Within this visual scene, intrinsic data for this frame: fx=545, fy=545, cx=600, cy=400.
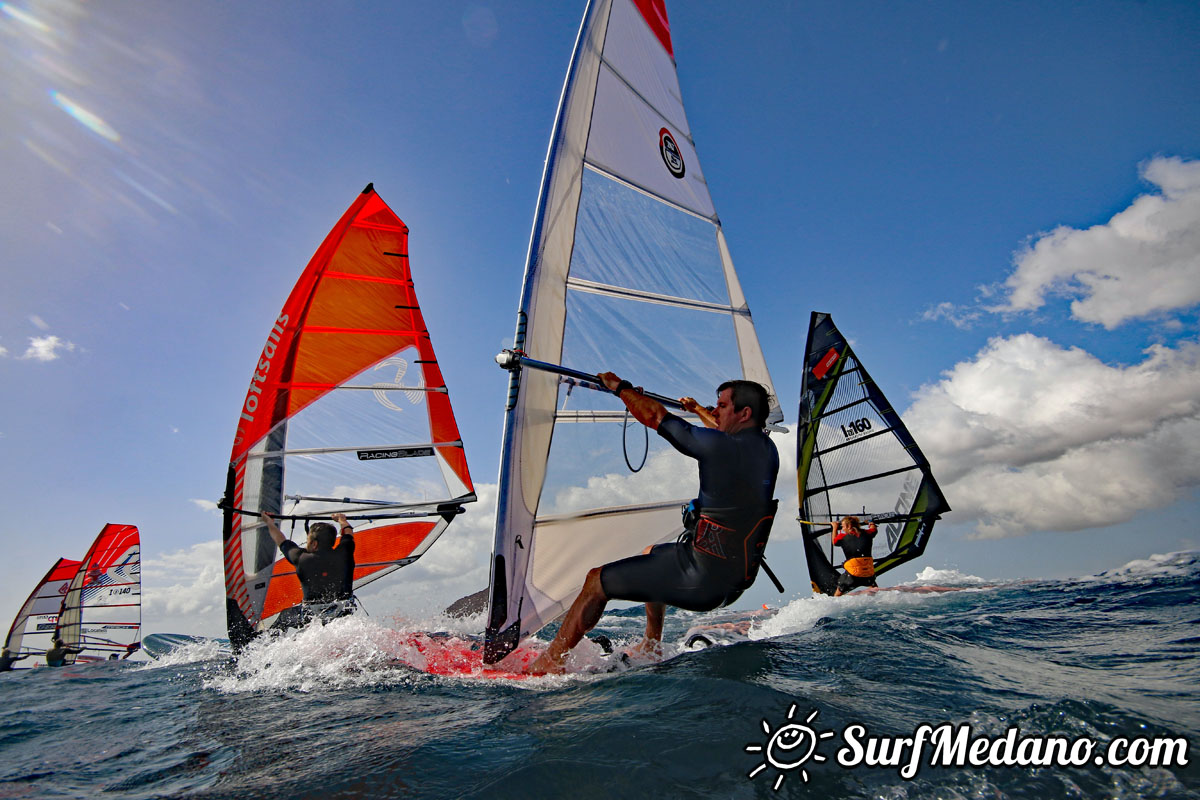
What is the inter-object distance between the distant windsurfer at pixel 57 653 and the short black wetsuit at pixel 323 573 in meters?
18.0

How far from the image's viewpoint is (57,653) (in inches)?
680

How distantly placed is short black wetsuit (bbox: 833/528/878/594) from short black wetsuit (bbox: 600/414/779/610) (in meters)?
8.82

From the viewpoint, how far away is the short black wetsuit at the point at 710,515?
10.6ft

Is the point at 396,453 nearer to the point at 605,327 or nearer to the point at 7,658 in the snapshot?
the point at 605,327

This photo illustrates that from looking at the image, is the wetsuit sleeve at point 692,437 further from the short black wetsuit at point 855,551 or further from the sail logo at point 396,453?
the short black wetsuit at point 855,551

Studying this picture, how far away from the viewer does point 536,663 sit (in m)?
3.72

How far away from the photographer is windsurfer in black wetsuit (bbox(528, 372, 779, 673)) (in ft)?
10.7

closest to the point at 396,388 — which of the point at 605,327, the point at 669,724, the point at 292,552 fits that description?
the point at 292,552

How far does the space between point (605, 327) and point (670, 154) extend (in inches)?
102

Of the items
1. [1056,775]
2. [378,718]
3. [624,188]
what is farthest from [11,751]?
[624,188]

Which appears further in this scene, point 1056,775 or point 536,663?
point 536,663

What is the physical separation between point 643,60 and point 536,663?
6.10m

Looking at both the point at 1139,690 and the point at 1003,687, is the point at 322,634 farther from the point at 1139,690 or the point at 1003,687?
the point at 1139,690

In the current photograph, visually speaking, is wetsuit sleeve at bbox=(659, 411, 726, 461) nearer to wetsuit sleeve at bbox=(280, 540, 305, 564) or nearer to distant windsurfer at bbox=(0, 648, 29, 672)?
wetsuit sleeve at bbox=(280, 540, 305, 564)
